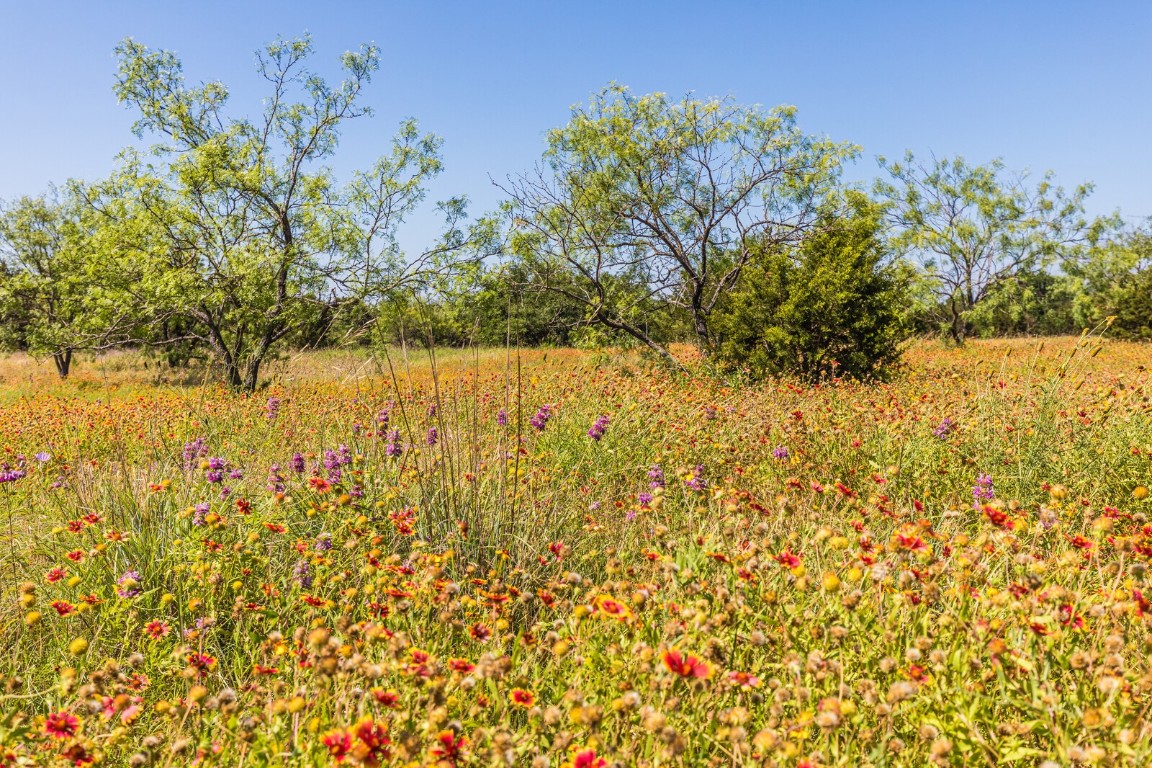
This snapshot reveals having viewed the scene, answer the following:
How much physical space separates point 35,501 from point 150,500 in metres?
1.75

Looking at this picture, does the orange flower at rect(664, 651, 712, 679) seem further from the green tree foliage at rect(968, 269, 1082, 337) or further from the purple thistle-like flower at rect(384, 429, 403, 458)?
the green tree foliage at rect(968, 269, 1082, 337)

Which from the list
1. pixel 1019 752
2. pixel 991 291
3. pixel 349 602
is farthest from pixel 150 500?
pixel 991 291

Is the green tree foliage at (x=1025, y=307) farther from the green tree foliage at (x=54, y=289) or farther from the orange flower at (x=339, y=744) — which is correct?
A: the green tree foliage at (x=54, y=289)

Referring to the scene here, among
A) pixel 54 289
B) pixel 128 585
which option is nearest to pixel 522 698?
pixel 128 585

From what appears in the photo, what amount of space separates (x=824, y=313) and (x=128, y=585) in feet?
28.8

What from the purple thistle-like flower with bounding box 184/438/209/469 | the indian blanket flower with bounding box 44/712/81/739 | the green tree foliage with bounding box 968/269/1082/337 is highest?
the green tree foliage with bounding box 968/269/1082/337

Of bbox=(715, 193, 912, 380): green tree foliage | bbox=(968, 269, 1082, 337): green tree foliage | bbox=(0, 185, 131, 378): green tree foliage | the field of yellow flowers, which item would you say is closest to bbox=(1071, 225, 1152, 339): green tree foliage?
bbox=(968, 269, 1082, 337): green tree foliage

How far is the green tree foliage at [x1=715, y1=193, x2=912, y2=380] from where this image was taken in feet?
29.6

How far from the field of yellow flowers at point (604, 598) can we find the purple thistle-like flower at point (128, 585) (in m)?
0.03

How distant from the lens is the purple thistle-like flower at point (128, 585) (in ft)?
6.52

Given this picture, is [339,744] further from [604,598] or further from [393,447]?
[393,447]

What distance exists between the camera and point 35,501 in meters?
4.11

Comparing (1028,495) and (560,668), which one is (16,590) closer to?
(560,668)

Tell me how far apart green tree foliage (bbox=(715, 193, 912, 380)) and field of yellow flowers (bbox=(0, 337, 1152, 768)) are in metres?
3.84
